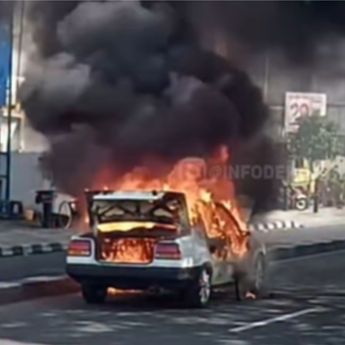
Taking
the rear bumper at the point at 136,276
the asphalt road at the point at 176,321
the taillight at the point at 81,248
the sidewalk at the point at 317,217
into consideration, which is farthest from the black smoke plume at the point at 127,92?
the sidewalk at the point at 317,217

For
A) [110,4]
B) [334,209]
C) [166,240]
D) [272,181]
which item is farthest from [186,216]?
[334,209]

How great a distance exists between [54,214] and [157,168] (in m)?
13.3

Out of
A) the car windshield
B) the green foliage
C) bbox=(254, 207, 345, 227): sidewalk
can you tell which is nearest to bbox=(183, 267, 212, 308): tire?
the car windshield

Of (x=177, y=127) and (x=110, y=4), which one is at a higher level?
(x=110, y=4)

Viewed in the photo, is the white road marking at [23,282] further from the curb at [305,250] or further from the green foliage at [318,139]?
the green foliage at [318,139]

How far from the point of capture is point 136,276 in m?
13.4

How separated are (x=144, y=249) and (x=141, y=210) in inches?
21.9

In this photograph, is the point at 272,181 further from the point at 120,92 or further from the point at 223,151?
the point at 120,92

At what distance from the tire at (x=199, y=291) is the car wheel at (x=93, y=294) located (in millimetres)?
998

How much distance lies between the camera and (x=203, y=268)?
13758 mm

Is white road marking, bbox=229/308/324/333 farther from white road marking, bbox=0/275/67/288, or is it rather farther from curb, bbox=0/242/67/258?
curb, bbox=0/242/67/258

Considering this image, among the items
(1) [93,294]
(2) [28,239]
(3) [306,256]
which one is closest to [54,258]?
(2) [28,239]

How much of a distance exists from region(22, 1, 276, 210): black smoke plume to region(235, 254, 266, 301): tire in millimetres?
2090

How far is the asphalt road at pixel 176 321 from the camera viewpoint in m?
11.2
